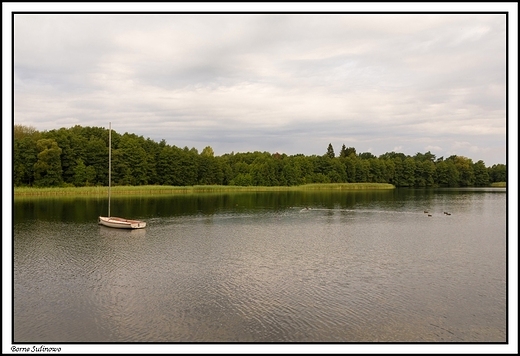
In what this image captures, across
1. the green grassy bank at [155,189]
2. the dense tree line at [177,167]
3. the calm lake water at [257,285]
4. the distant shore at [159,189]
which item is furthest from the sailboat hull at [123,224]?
the dense tree line at [177,167]

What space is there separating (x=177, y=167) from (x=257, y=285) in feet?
264

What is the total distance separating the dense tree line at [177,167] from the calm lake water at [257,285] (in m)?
49.0

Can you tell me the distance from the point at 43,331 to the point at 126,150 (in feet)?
263

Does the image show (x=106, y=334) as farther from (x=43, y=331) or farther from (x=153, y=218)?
(x=153, y=218)

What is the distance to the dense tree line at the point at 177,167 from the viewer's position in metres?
75.1

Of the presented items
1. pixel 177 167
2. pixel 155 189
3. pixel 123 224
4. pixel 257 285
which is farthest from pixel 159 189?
pixel 257 285

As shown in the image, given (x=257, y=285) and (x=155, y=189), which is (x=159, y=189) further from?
(x=257, y=285)

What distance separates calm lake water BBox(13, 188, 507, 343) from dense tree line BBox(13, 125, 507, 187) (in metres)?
49.0

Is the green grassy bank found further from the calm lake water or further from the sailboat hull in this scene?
the sailboat hull

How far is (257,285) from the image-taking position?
1672 cm

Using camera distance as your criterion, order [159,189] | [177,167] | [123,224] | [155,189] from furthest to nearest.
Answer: [177,167]
[159,189]
[155,189]
[123,224]

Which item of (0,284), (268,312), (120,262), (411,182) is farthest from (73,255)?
(411,182)

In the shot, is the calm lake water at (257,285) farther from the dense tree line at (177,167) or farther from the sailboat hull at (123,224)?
the dense tree line at (177,167)

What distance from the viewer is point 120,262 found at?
68.4 ft
